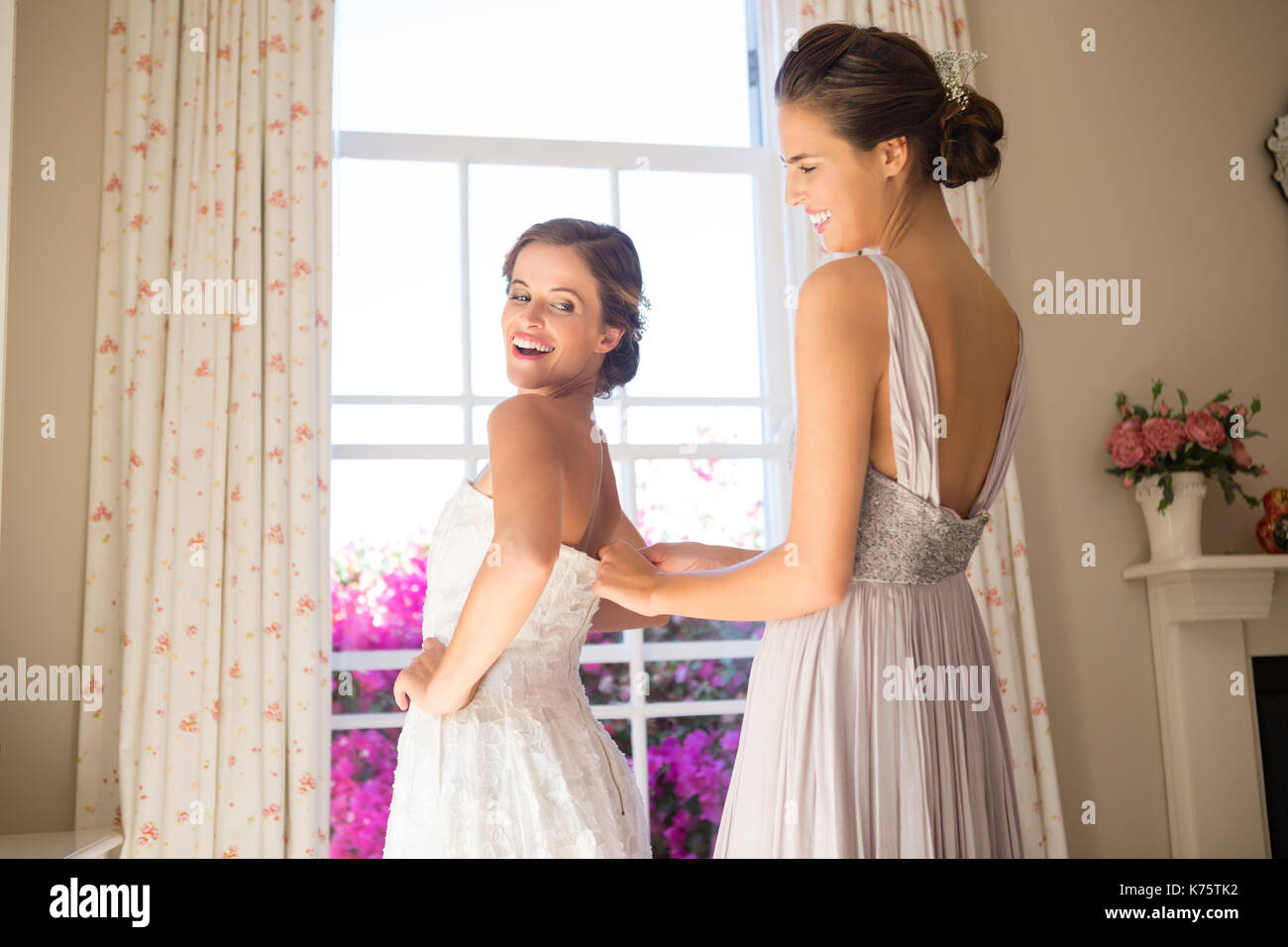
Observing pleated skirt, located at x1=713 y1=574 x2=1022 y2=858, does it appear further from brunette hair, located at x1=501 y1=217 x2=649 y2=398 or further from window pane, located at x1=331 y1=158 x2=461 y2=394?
window pane, located at x1=331 y1=158 x2=461 y2=394

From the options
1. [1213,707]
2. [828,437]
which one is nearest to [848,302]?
[828,437]

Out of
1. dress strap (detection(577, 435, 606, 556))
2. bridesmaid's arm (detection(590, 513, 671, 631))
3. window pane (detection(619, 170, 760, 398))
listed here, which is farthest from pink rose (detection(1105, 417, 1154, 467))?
dress strap (detection(577, 435, 606, 556))

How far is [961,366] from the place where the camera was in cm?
131

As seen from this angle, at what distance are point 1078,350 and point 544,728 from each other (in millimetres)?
2695

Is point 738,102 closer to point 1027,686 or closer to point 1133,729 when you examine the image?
point 1027,686

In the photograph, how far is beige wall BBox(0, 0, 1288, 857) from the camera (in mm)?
3014

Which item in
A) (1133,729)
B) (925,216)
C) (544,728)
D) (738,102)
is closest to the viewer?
(925,216)

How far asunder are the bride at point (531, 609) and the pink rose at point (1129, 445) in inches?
84.7

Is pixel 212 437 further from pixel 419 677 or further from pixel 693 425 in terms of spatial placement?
pixel 419 677

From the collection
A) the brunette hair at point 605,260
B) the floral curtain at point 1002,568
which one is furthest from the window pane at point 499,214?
the brunette hair at point 605,260

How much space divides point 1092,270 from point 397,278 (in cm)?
236

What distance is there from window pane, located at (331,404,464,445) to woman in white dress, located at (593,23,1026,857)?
1990mm
